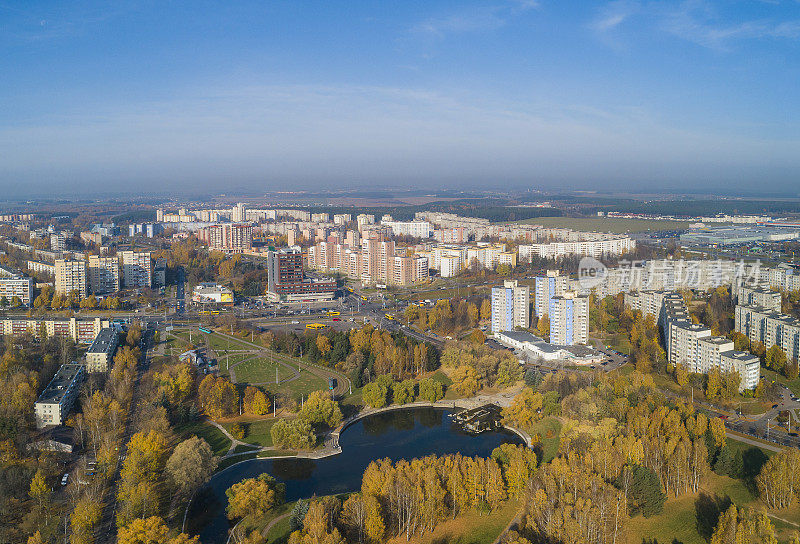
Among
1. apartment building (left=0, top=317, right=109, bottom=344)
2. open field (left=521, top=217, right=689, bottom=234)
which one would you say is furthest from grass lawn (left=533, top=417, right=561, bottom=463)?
open field (left=521, top=217, right=689, bottom=234)

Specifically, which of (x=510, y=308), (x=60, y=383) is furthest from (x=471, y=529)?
(x=510, y=308)

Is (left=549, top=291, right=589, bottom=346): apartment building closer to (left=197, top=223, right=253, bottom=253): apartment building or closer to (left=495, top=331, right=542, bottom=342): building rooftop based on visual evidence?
(left=495, top=331, right=542, bottom=342): building rooftop

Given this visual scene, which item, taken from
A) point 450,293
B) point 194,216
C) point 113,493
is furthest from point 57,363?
point 194,216

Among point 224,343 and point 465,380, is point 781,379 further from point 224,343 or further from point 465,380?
point 224,343

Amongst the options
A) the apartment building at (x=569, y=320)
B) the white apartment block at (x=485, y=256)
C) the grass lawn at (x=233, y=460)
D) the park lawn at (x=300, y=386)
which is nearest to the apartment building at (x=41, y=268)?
the park lawn at (x=300, y=386)

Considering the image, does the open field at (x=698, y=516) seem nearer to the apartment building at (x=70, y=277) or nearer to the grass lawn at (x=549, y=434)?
the grass lawn at (x=549, y=434)

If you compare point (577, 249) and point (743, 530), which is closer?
point (743, 530)
